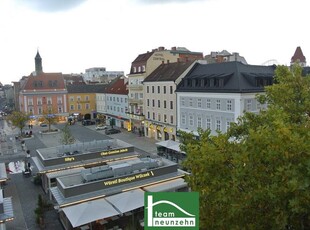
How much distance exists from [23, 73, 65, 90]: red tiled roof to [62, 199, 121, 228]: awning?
206 feet

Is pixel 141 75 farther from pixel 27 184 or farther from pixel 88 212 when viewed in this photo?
pixel 88 212

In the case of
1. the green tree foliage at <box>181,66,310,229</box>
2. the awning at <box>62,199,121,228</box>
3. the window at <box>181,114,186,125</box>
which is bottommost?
the awning at <box>62,199,121,228</box>

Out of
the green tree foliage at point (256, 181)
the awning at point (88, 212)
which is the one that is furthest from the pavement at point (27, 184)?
the green tree foliage at point (256, 181)

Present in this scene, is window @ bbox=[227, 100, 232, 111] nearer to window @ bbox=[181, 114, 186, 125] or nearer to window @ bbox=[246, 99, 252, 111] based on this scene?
window @ bbox=[246, 99, 252, 111]

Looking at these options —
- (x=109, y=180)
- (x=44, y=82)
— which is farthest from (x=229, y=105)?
(x=44, y=82)

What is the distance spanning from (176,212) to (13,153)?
42725 mm

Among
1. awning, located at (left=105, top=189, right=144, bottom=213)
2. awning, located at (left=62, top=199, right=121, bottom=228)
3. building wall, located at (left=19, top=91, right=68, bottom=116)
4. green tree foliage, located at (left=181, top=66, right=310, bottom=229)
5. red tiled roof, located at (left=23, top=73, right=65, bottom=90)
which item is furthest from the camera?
red tiled roof, located at (left=23, top=73, right=65, bottom=90)

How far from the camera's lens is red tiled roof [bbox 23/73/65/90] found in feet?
245

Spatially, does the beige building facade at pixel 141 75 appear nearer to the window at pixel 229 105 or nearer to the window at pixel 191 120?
the window at pixel 191 120

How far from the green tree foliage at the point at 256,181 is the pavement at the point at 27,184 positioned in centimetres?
1457

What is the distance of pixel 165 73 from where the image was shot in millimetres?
47969

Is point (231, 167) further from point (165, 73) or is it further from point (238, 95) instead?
point (165, 73)

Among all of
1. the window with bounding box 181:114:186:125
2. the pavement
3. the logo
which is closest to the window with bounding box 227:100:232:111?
the window with bounding box 181:114:186:125

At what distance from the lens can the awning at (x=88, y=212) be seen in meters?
17.0
